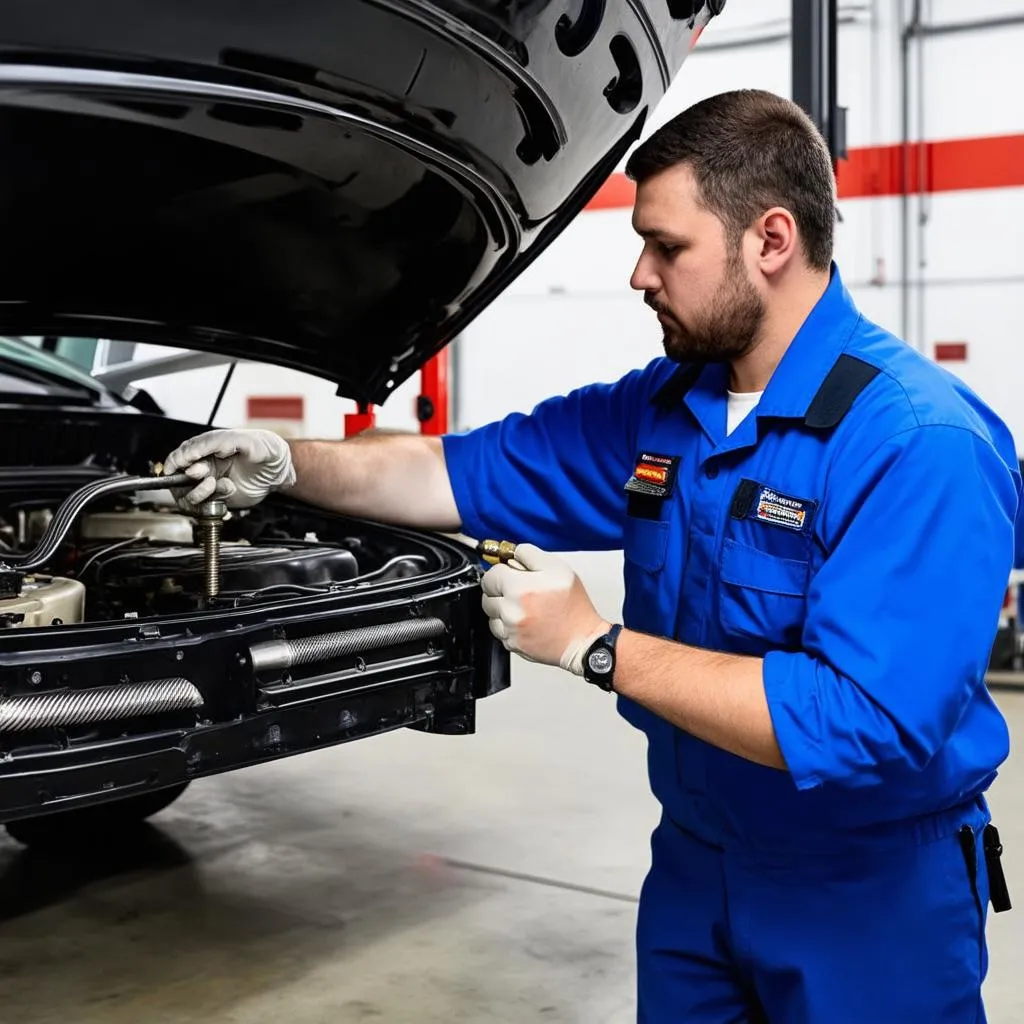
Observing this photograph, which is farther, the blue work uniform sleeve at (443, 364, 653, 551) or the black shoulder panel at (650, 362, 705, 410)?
the blue work uniform sleeve at (443, 364, 653, 551)

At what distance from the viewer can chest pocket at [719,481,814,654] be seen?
1566 mm

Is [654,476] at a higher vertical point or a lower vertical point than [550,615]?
higher

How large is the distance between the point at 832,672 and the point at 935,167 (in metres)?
6.80

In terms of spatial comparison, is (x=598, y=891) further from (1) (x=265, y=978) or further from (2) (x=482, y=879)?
(1) (x=265, y=978)

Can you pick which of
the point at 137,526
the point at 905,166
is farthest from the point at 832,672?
the point at 905,166

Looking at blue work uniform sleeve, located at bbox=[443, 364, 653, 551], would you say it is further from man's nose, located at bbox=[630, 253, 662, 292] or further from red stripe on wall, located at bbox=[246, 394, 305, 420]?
red stripe on wall, located at bbox=[246, 394, 305, 420]

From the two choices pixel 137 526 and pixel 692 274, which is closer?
pixel 692 274

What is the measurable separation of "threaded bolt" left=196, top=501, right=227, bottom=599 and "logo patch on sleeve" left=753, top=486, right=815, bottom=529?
851mm

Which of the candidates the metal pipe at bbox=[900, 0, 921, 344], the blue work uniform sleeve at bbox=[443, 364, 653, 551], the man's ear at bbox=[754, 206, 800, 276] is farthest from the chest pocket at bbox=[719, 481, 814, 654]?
the metal pipe at bbox=[900, 0, 921, 344]

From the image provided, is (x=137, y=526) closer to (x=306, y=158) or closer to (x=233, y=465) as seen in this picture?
(x=233, y=465)

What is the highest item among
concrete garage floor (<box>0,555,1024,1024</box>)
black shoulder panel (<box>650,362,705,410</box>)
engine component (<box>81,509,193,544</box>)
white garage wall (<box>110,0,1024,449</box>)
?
white garage wall (<box>110,0,1024,449</box>)

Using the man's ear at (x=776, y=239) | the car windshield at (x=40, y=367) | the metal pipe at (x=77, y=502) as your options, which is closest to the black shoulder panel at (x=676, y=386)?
the man's ear at (x=776, y=239)

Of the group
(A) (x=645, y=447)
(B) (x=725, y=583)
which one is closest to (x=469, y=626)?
(A) (x=645, y=447)

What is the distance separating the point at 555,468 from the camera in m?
2.05
